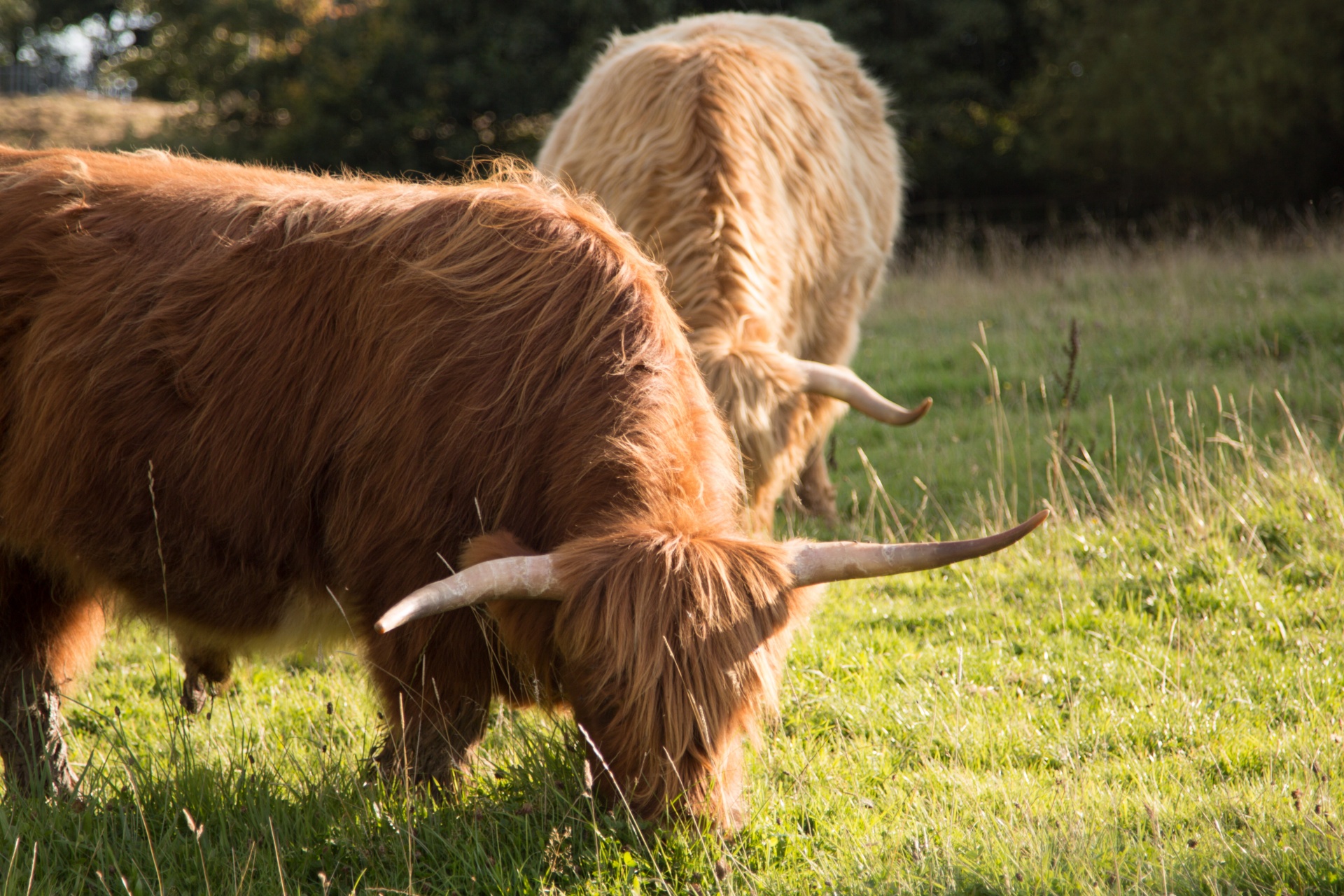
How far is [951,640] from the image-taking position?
4.09m

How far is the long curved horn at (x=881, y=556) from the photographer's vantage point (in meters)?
2.19

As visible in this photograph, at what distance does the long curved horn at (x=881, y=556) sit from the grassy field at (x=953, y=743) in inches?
24.2

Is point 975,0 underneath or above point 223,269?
above

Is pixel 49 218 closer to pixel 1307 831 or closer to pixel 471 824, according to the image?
pixel 471 824

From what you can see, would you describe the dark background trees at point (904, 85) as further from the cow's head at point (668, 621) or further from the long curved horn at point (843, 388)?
the cow's head at point (668, 621)

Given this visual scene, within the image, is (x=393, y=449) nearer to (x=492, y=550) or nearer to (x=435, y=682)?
(x=492, y=550)

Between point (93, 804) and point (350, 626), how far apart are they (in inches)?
32.7

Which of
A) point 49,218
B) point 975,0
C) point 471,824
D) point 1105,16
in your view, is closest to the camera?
point 471,824

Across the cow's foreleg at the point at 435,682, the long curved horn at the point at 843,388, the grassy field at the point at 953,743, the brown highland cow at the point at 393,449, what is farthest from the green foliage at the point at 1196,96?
the cow's foreleg at the point at 435,682

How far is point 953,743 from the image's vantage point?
10.7 ft

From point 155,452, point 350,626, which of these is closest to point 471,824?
point 350,626

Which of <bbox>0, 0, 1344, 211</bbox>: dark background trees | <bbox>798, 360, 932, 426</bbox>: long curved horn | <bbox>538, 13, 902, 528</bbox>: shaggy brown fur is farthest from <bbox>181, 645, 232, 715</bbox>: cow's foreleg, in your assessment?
<bbox>0, 0, 1344, 211</bbox>: dark background trees

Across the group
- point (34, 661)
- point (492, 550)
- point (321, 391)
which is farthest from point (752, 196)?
point (34, 661)

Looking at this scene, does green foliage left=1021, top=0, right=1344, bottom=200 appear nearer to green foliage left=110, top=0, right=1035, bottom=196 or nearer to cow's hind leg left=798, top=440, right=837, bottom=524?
green foliage left=110, top=0, right=1035, bottom=196
